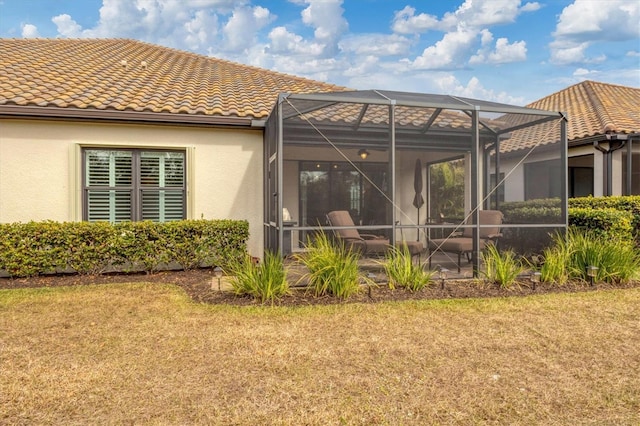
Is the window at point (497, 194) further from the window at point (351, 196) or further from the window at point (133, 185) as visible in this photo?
the window at point (133, 185)

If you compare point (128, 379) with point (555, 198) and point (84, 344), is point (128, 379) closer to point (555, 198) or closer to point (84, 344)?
point (84, 344)

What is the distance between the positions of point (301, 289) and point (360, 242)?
4.01 feet

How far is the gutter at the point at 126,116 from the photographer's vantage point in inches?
298

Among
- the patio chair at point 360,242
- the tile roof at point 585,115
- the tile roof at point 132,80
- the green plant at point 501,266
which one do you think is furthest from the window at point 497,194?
the tile roof at point 132,80

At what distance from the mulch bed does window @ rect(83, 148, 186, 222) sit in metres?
1.27

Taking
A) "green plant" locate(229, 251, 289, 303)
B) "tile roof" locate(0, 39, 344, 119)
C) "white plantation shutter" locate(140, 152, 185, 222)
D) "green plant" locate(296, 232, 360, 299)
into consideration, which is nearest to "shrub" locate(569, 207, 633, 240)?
"green plant" locate(296, 232, 360, 299)

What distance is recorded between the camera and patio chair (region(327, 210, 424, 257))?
6.80 meters

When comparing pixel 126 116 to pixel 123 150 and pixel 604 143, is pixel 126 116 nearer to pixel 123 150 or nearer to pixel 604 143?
pixel 123 150

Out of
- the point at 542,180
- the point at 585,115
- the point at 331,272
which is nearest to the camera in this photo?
the point at 331,272

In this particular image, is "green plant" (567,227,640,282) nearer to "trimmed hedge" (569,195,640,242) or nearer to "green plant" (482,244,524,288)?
"green plant" (482,244,524,288)

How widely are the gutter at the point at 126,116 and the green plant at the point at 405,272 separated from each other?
155 inches

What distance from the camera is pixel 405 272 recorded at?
249 inches

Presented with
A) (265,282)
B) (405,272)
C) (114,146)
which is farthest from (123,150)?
(405,272)

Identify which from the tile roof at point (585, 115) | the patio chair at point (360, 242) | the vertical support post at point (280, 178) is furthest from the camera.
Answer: the tile roof at point (585, 115)
